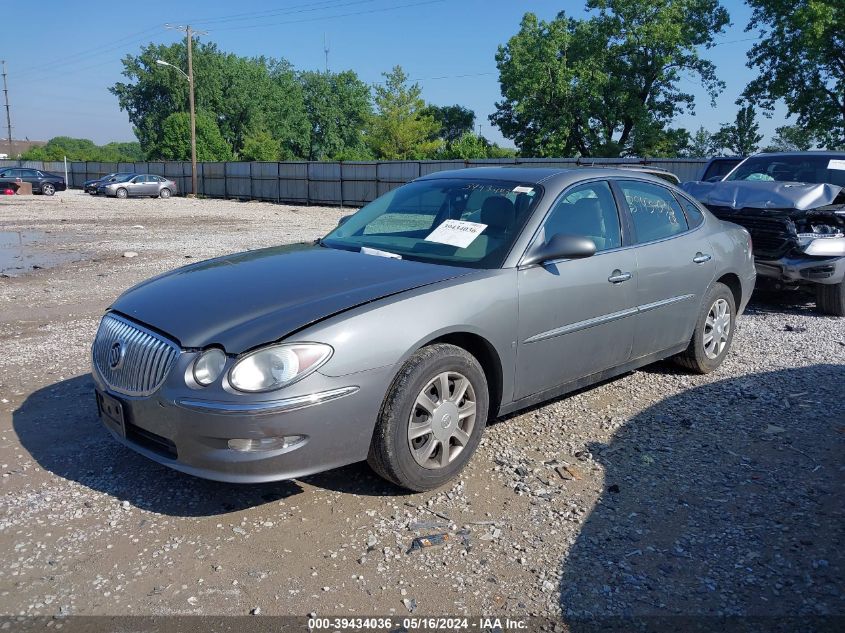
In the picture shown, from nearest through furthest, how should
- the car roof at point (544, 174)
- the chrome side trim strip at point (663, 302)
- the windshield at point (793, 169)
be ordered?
the car roof at point (544, 174) → the chrome side trim strip at point (663, 302) → the windshield at point (793, 169)

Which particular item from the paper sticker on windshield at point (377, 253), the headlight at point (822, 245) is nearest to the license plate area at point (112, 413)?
the paper sticker on windshield at point (377, 253)

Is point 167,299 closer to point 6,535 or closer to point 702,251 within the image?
point 6,535

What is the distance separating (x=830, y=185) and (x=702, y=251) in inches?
155

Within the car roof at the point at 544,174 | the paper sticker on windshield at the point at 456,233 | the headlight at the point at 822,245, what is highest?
the car roof at the point at 544,174

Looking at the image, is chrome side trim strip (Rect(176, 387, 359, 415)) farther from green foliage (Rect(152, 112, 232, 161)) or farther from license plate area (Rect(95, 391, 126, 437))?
green foliage (Rect(152, 112, 232, 161))

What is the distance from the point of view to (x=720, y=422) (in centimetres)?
490

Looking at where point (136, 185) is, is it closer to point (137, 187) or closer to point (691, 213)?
point (137, 187)

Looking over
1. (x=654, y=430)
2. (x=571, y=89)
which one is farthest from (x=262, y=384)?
(x=571, y=89)

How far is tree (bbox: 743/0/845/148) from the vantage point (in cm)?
3377

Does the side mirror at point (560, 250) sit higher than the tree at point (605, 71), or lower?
lower

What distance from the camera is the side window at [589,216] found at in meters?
4.52

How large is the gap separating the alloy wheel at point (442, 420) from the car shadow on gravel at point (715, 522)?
0.77 meters

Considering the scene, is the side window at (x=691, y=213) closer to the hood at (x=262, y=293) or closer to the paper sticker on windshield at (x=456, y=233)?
the paper sticker on windshield at (x=456, y=233)

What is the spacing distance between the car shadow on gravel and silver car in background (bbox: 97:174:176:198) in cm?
4048
